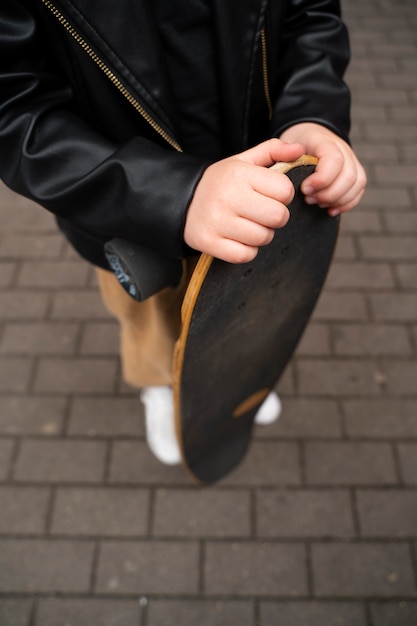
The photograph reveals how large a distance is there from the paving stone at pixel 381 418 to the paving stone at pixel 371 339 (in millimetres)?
241

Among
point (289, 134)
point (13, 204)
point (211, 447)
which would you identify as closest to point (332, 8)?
point (289, 134)

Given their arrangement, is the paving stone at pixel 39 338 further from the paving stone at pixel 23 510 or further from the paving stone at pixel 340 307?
the paving stone at pixel 340 307

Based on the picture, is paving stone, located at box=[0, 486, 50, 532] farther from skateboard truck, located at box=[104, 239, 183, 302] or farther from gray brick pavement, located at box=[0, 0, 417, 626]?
skateboard truck, located at box=[104, 239, 183, 302]

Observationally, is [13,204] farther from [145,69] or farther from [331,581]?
[331,581]

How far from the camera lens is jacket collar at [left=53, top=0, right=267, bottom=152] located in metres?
0.95

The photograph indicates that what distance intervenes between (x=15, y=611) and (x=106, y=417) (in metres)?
0.74

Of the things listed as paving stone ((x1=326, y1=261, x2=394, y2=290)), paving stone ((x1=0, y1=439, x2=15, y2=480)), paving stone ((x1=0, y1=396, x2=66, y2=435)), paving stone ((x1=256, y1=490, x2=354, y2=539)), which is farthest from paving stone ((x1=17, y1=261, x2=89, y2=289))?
paving stone ((x1=256, y1=490, x2=354, y2=539))

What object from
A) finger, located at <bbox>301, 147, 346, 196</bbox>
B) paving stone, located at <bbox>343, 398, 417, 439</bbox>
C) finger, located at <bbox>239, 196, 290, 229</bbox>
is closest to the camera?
finger, located at <bbox>239, 196, 290, 229</bbox>


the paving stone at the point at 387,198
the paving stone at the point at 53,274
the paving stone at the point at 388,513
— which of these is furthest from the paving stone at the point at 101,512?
the paving stone at the point at 387,198

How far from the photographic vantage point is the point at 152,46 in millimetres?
1008

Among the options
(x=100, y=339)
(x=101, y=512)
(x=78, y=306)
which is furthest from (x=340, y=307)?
(x=101, y=512)

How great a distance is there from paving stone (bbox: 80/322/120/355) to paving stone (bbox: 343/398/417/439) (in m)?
1.05

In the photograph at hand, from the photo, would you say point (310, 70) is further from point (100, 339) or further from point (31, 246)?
point (31, 246)

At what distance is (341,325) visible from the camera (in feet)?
8.02
